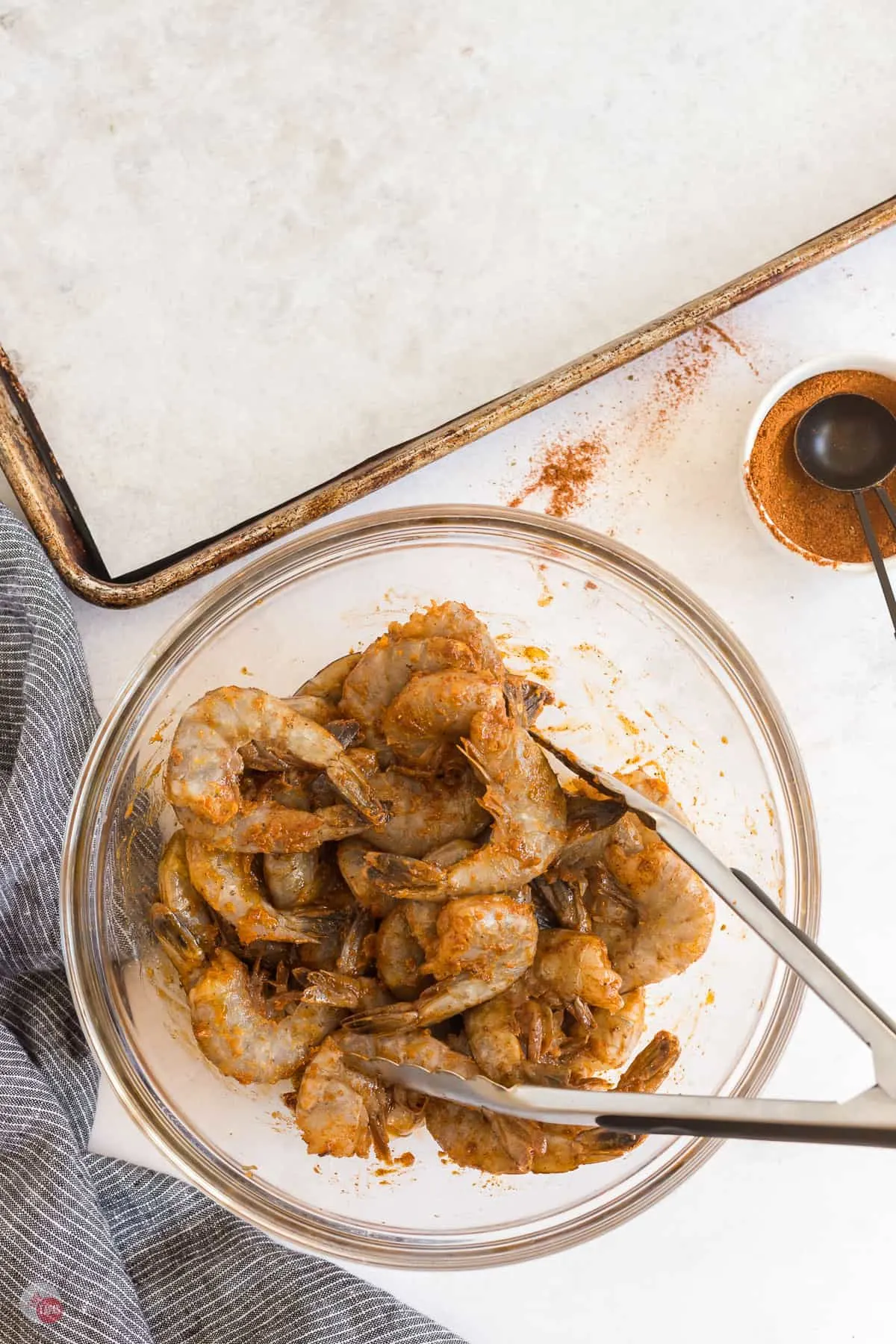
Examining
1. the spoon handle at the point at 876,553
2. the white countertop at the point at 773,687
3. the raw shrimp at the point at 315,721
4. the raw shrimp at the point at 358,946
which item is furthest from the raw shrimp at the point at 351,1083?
the spoon handle at the point at 876,553

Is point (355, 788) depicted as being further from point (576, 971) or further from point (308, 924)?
point (576, 971)

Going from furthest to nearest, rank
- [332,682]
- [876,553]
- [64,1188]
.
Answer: [876,553] → [64,1188] → [332,682]

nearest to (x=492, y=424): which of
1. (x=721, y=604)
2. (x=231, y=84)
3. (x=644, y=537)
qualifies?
(x=644, y=537)

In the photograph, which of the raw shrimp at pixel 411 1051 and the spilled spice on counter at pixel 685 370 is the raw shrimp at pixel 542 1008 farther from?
the spilled spice on counter at pixel 685 370

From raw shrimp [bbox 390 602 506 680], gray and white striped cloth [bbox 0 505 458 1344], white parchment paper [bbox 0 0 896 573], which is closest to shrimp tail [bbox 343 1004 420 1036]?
raw shrimp [bbox 390 602 506 680]

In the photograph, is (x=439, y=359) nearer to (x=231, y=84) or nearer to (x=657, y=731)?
(x=231, y=84)

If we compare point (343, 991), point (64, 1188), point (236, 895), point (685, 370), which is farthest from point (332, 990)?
point (685, 370)

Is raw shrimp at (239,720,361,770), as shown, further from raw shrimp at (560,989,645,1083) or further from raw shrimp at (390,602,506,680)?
raw shrimp at (560,989,645,1083)
